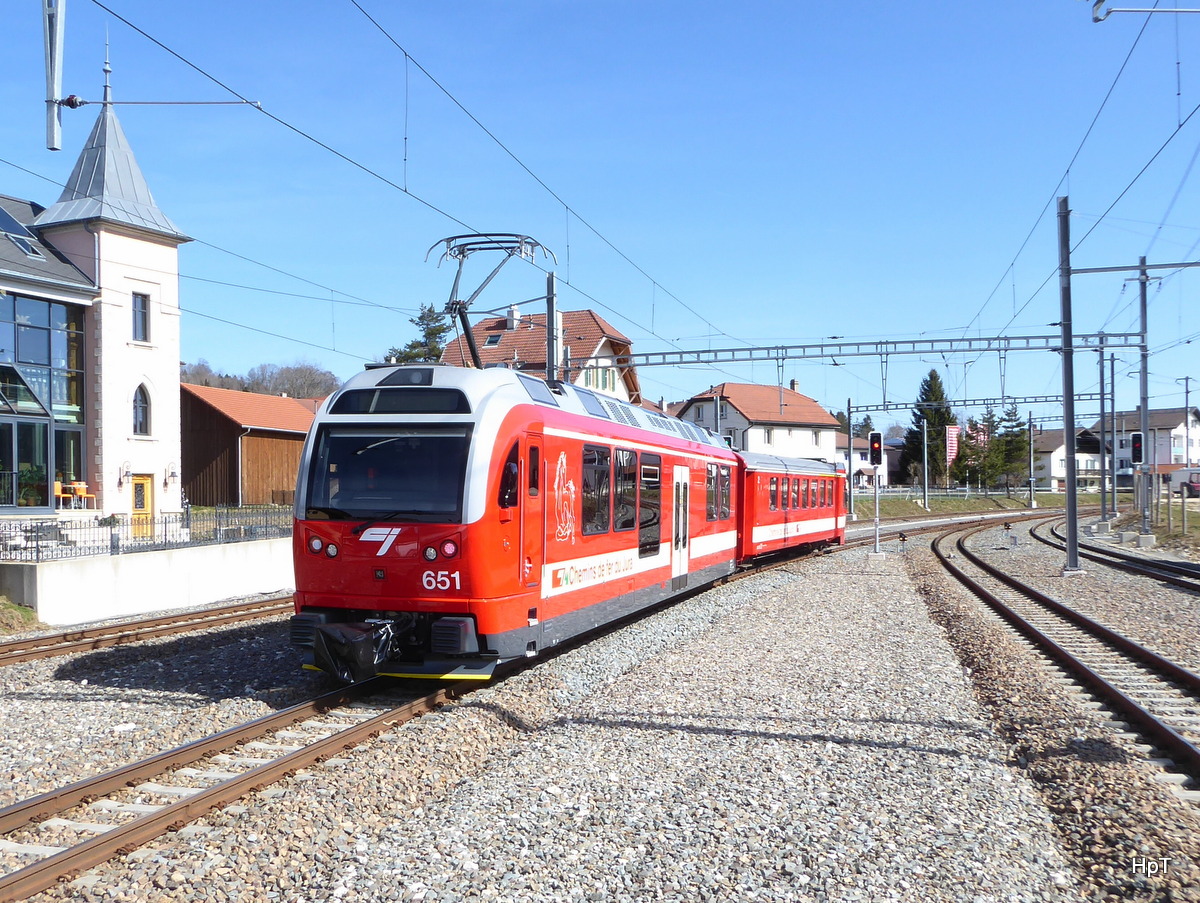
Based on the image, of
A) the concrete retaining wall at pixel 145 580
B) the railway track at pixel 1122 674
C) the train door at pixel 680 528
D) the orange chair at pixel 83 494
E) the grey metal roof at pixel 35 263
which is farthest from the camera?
the orange chair at pixel 83 494

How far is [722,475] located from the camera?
18562 millimetres

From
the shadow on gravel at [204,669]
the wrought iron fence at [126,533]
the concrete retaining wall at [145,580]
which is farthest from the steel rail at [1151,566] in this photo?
the wrought iron fence at [126,533]

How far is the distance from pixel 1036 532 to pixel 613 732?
1526 inches

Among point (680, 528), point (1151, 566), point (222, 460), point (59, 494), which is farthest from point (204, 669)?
point (222, 460)

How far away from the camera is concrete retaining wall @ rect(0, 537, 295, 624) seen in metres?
15.0

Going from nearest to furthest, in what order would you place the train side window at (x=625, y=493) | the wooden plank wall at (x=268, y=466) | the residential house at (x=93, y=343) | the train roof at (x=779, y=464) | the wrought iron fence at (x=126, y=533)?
the train side window at (x=625, y=493) → the wrought iron fence at (x=126, y=533) → the train roof at (x=779, y=464) → the residential house at (x=93, y=343) → the wooden plank wall at (x=268, y=466)

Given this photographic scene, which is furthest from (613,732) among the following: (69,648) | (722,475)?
(722,475)

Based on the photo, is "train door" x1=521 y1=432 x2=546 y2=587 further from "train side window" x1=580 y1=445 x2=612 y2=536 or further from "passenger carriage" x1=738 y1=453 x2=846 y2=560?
"passenger carriage" x1=738 y1=453 x2=846 y2=560

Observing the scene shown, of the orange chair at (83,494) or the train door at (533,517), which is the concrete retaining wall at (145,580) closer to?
the train door at (533,517)

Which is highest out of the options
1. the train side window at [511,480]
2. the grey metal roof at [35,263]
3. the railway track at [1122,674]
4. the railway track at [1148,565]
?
the grey metal roof at [35,263]

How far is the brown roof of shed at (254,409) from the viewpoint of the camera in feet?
137

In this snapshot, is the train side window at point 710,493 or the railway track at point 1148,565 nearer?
the train side window at point 710,493

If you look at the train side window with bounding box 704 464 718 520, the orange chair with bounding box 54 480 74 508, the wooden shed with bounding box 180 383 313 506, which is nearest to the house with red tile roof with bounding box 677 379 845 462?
the wooden shed with bounding box 180 383 313 506

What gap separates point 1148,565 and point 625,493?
19.2 metres
